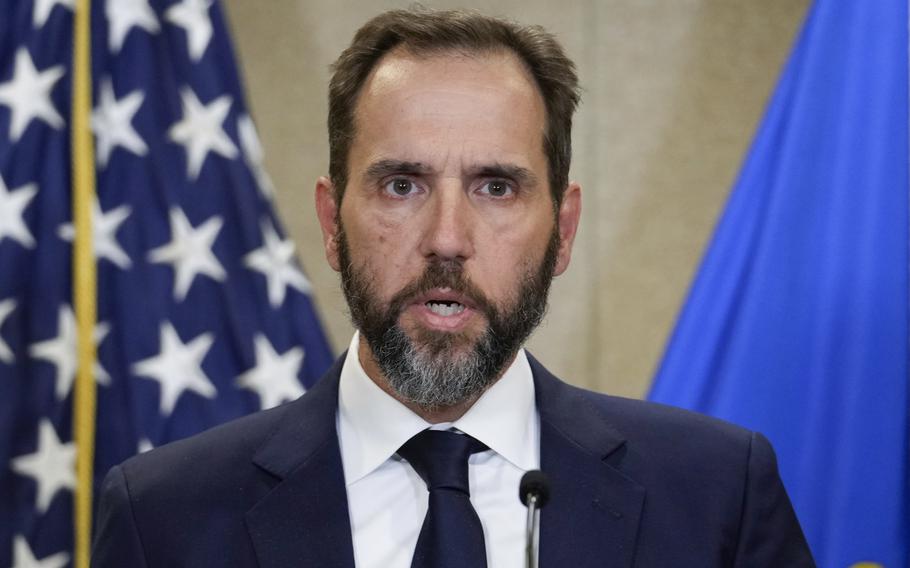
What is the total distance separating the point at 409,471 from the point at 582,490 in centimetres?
26

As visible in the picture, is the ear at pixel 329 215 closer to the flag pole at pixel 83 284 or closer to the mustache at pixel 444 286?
the mustache at pixel 444 286

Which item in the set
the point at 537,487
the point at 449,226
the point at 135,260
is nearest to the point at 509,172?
the point at 449,226

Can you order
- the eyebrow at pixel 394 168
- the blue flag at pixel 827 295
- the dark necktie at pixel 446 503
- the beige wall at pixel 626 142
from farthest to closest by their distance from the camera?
1. the beige wall at pixel 626 142
2. the blue flag at pixel 827 295
3. the eyebrow at pixel 394 168
4. the dark necktie at pixel 446 503

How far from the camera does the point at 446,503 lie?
171 cm

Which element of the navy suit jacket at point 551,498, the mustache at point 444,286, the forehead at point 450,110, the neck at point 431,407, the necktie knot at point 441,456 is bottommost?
the navy suit jacket at point 551,498

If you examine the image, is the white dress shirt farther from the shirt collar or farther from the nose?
the nose

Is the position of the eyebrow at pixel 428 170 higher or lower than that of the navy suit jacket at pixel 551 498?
higher

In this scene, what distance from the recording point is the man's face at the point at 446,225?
175 centimetres

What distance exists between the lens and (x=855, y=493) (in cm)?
248

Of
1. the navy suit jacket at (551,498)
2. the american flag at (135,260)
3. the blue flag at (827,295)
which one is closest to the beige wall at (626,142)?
the american flag at (135,260)

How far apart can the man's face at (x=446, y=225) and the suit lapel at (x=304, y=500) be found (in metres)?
0.13

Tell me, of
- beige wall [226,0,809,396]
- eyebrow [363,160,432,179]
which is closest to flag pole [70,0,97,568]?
beige wall [226,0,809,396]

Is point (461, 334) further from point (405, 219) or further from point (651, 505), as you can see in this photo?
point (651, 505)

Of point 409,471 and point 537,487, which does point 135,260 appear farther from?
point 537,487
